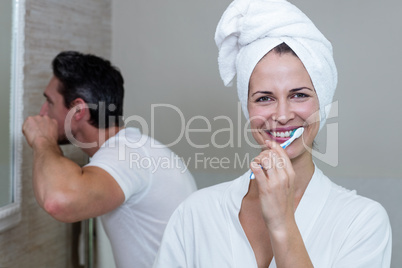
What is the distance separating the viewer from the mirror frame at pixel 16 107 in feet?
5.10

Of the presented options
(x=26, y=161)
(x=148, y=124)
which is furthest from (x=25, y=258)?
(x=148, y=124)

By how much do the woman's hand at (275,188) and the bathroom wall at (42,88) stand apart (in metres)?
1.02

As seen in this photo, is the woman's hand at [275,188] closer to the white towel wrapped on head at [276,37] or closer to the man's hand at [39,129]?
the white towel wrapped on head at [276,37]

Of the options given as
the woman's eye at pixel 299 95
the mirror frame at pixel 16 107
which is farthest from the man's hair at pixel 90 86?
the woman's eye at pixel 299 95

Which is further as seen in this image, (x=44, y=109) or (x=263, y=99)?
(x=44, y=109)

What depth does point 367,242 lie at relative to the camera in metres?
0.92

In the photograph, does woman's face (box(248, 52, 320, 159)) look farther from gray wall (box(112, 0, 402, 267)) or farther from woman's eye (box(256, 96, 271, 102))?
gray wall (box(112, 0, 402, 267))

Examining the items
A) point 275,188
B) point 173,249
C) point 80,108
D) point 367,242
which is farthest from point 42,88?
point 367,242

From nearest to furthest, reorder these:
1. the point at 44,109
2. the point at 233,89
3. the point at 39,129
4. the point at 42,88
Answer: the point at 39,129 < the point at 44,109 < the point at 42,88 < the point at 233,89

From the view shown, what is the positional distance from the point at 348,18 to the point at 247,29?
1008 millimetres

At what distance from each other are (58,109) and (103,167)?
1.28 ft

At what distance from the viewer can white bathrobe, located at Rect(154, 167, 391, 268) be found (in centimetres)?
93

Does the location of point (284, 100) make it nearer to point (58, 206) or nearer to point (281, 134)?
point (281, 134)
